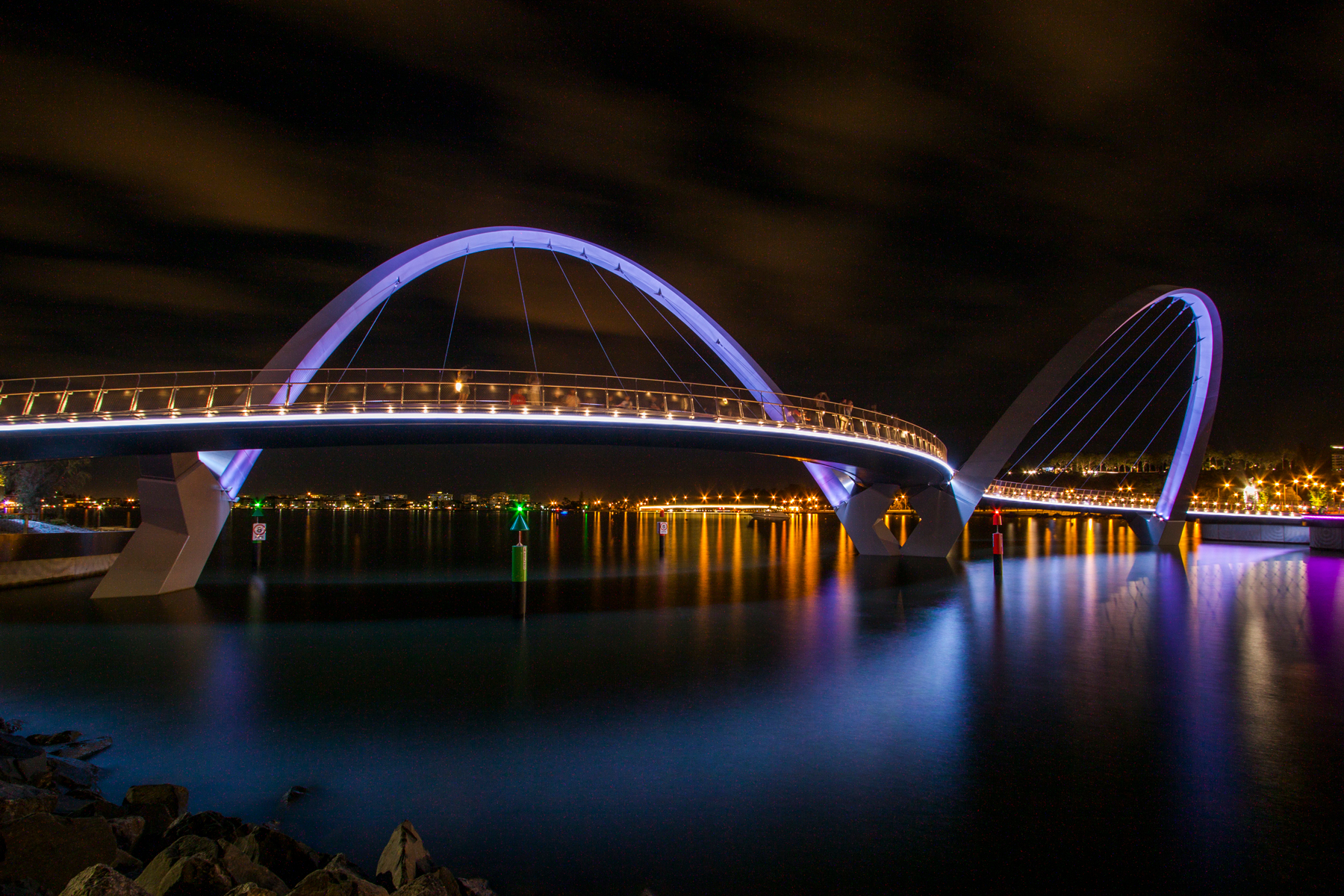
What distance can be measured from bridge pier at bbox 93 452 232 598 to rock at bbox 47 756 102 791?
55.7 feet

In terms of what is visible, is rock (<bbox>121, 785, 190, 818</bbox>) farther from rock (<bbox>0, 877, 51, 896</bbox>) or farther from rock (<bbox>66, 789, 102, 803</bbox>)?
rock (<bbox>0, 877, 51, 896</bbox>)

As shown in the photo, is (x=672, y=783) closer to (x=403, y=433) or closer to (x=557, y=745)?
(x=557, y=745)

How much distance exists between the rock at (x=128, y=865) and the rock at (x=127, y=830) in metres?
0.38

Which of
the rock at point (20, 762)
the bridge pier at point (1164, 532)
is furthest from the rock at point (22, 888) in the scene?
the bridge pier at point (1164, 532)

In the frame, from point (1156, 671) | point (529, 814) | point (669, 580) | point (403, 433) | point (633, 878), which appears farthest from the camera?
point (669, 580)

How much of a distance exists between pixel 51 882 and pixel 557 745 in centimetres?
558

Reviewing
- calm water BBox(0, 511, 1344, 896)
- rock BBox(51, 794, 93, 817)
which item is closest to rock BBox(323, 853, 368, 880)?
calm water BBox(0, 511, 1344, 896)

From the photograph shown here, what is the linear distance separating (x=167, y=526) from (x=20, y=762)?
19.6 m

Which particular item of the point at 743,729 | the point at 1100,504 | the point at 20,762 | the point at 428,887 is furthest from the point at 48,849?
the point at 1100,504

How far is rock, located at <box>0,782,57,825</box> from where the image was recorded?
19.0 ft

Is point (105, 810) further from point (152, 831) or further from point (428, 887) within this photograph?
point (428, 887)

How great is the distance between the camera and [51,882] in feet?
16.8

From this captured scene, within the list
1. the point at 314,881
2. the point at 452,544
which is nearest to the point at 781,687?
the point at 314,881

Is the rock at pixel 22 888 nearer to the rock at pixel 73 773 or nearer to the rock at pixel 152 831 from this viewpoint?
the rock at pixel 152 831
